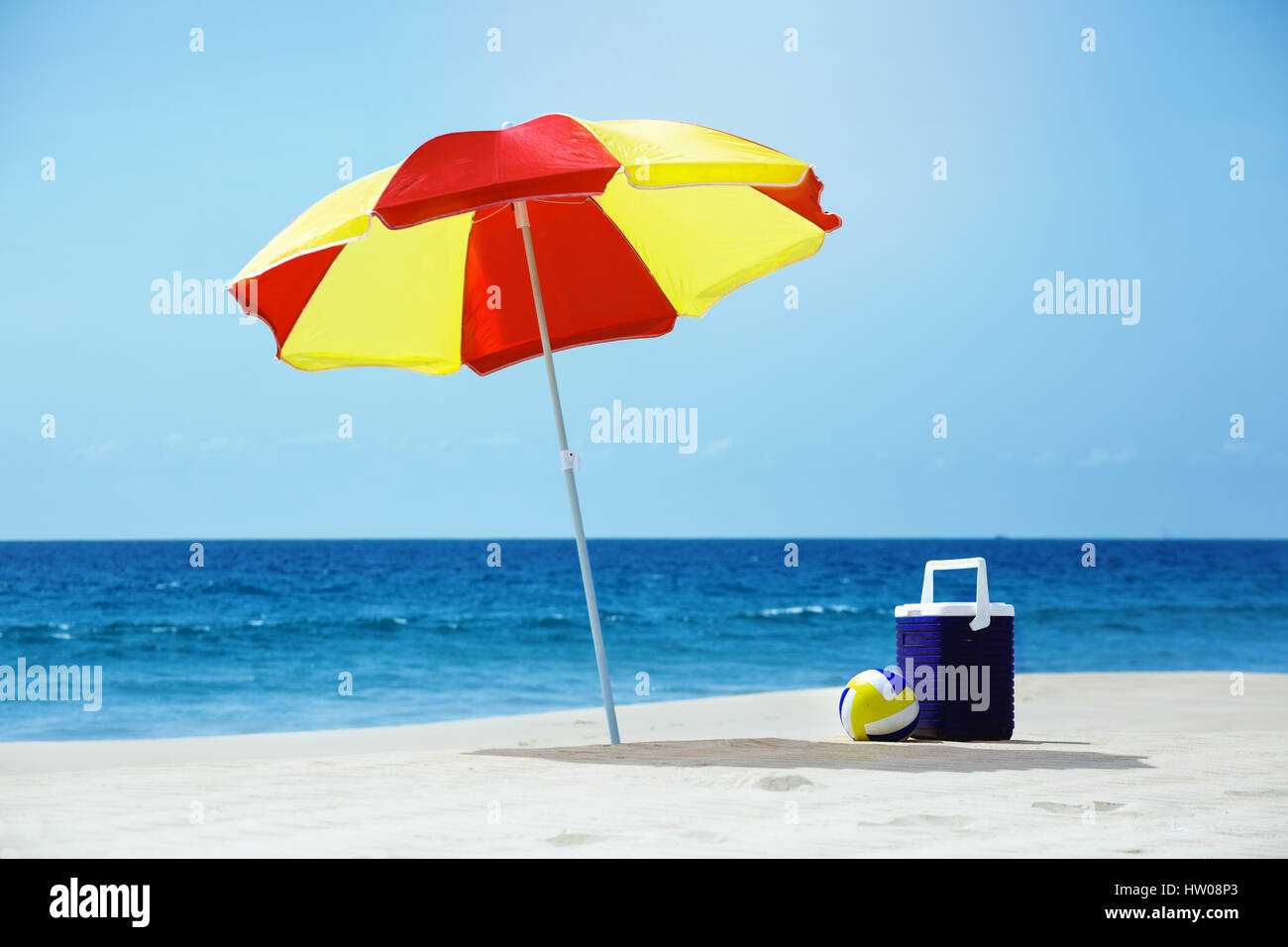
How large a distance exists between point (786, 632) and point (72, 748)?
56.2 feet

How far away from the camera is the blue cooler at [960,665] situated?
6.29 m

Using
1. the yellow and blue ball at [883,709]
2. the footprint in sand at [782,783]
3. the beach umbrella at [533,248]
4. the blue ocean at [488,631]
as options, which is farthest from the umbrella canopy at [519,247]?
the blue ocean at [488,631]

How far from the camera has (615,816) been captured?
13.2 ft

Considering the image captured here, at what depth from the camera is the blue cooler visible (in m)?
6.29

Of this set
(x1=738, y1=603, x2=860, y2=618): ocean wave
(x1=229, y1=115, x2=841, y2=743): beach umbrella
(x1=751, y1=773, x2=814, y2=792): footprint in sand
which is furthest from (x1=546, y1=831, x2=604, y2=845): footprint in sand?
(x1=738, y1=603, x2=860, y2=618): ocean wave

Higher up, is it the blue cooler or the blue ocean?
the blue cooler

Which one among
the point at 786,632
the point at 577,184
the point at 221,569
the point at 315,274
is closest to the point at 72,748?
the point at 315,274

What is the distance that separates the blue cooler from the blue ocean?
24.4 ft

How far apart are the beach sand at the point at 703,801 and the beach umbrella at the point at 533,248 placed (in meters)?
1.15

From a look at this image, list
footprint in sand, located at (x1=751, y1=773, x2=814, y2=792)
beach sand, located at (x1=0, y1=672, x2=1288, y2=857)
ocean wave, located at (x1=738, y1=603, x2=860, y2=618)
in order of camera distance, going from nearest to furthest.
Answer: beach sand, located at (x1=0, y1=672, x2=1288, y2=857) < footprint in sand, located at (x1=751, y1=773, x2=814, y2=792) < ocean wave, located at (x1=738, y1=603, x2=860, y2=618)

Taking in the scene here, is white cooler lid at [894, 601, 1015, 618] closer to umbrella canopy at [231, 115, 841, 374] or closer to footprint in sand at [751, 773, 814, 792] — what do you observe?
footprint in sand at [751, 773, 814, 792]

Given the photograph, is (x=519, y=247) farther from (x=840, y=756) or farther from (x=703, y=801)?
(x=703, y=801)
